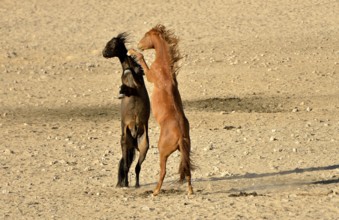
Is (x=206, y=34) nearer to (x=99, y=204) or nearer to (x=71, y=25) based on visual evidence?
(x=71, y=25)

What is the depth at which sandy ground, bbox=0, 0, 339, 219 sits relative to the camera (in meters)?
11.7

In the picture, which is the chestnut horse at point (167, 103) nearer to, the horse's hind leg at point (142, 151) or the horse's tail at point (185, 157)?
the horse's tail at point (185, 157)

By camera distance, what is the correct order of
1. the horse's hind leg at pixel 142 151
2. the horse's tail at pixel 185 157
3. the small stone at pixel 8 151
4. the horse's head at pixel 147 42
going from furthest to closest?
the small stone at pixel 8 151
the horse's hind leg at pixel 142 151
the horse's head at pixel 147 42
the horse's tail at pixel 185 157

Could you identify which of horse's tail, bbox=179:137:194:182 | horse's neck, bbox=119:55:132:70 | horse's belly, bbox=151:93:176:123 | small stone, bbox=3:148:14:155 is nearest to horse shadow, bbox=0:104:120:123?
small stone, bbox=3:148:14:155

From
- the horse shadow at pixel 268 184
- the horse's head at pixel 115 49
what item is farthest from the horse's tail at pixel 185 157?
the horse's head at pixel 115 49

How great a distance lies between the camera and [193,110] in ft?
59.0

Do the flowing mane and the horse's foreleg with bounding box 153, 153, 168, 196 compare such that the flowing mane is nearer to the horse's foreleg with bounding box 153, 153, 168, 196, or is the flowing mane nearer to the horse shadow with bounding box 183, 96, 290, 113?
the horse's foreleg with bounding box 153, 153, 168, 196

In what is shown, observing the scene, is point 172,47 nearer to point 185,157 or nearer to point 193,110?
point 185,157

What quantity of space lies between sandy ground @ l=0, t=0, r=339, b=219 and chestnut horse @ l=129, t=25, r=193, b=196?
42 centimetres

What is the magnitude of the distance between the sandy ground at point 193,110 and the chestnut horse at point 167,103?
42 centimetres

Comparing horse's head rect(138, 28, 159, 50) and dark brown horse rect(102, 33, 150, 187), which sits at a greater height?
horse's head rect(138, 28, 159, 50)

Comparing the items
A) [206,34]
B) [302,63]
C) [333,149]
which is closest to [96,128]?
[333,149]

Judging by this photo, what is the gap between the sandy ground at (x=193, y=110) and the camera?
38.5ft

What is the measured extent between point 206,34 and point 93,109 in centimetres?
759
